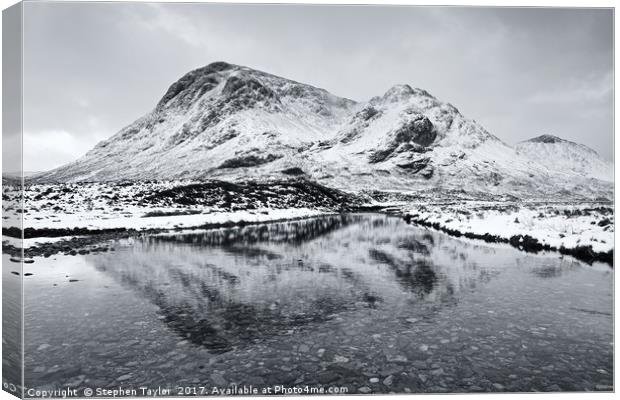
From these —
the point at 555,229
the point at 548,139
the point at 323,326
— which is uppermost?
the point at 548,139

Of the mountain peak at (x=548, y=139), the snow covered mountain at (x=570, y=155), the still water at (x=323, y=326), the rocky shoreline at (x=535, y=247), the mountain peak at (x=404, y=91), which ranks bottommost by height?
the still water at (x=323, y=326)

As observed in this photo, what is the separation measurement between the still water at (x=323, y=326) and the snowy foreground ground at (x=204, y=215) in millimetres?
1826

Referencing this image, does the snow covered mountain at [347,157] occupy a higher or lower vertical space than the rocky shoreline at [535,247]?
higher

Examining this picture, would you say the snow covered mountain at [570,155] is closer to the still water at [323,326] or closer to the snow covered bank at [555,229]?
the snow covered bank at [555,229]

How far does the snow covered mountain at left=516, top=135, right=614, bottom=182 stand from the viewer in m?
9.85

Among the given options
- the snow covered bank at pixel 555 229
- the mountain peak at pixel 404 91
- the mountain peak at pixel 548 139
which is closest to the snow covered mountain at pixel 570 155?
the mountain peak at pixel 548 139

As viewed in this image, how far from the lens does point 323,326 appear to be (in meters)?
9.01

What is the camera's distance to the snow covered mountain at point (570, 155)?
985 cm

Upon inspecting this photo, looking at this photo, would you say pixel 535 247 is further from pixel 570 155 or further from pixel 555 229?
pixel 570 155

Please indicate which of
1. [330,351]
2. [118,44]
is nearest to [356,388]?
[330,351]

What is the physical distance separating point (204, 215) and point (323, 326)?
30.8 m

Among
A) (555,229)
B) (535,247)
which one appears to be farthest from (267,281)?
(555,229)

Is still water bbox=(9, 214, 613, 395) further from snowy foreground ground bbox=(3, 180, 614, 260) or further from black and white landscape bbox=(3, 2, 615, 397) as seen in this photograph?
snowy foreground ground bbox=(3, 180, 614, 260)

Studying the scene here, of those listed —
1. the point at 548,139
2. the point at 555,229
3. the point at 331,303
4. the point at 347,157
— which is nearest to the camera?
the point at 331,303
